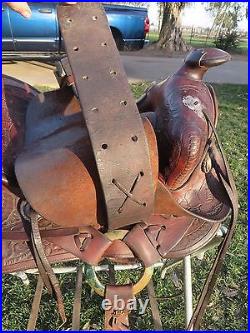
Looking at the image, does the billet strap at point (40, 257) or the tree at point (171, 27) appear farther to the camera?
the tree at point (171, 27)

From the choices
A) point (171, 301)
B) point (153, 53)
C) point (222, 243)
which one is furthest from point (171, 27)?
point (222, 243)

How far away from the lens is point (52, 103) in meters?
1.18

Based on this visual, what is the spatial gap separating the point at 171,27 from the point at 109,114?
10204 mm

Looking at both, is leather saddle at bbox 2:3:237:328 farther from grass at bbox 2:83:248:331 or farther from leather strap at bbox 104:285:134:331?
grass at bbox 2:83:248:331

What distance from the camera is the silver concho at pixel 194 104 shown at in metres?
0.97

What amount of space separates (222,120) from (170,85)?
3.18 m

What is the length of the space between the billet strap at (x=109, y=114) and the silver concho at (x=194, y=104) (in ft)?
0.95

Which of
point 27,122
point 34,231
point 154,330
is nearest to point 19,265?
point 34,231

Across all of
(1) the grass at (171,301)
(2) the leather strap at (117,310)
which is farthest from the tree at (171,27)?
(2) the leather strap at (117,310)

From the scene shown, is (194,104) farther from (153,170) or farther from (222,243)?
(222,243)

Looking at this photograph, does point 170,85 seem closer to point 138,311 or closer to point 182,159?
point 182,159

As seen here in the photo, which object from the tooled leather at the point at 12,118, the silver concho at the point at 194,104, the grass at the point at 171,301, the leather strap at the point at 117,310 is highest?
the silver concho at the point at 194,104

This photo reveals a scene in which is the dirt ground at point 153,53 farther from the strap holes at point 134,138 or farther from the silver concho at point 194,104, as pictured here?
the strap holes at point 134,138

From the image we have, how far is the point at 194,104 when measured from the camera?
99 cm
